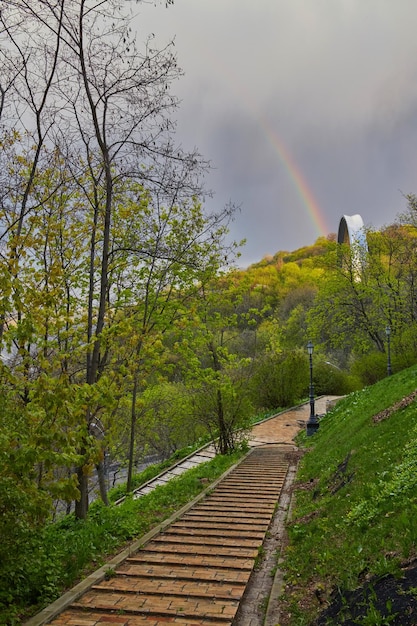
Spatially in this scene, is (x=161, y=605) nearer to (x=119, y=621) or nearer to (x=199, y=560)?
(x=119, y=621)

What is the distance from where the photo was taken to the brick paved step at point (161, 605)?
4.33m

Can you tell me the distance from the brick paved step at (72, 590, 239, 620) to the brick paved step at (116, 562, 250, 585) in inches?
20.5

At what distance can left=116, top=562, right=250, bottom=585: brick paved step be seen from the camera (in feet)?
17.0

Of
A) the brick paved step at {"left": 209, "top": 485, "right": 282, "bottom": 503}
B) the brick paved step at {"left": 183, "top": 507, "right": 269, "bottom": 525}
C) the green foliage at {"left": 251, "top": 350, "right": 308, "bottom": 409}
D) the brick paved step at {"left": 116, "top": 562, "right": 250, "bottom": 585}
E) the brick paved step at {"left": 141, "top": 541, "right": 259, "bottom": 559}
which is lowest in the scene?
the brick paved step at {"left": 209, "top": 485, "right": 282, "bottom": 503}

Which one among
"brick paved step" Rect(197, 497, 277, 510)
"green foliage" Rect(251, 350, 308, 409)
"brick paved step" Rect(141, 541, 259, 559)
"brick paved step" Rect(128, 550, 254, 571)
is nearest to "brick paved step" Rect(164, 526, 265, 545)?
"brick paved step" Rect(141, 541, 259, 559)

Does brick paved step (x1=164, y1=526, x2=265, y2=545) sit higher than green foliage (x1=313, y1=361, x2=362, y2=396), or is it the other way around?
green foliage (x1=313, y1=361, x2=362, y2=396)

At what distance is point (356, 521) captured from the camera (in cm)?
576

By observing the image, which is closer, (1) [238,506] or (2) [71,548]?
Result: (2) [71,548]

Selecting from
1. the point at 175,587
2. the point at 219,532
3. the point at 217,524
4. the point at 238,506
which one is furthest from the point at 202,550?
the point at 238,506

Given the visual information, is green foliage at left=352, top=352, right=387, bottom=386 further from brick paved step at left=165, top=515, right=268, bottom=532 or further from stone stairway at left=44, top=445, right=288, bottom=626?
brick paved step at left=165, top=515, right=268, bottom=532

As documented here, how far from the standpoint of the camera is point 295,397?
34312 mm

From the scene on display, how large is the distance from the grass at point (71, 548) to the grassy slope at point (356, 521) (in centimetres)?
242

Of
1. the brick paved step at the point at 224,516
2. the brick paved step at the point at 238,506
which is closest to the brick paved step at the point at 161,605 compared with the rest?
the brick paved step at the point at 224,516

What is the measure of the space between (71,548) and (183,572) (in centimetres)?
171
